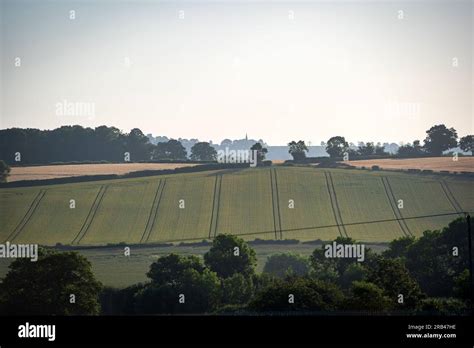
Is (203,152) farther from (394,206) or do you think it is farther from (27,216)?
(394,206)

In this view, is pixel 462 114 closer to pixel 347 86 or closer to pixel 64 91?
pixel 347 86

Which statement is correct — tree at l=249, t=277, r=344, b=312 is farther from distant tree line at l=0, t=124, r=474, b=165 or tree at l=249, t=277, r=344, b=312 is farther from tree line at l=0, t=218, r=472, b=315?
distant tree line at l=0, t=124, r=474, b=165

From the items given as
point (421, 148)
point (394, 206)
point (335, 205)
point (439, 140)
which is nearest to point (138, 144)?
point (335, 205)

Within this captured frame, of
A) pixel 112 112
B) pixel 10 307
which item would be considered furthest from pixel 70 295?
pixel 112 112

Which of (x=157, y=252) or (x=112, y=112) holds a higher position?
(x=112, y=112)

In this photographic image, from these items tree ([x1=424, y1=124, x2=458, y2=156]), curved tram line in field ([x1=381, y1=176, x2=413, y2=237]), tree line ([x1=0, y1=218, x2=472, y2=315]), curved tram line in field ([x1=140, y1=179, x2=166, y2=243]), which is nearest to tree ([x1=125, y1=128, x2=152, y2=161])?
curved tram line in field ([x1=140, y1=179, x2=166, y2=243])
